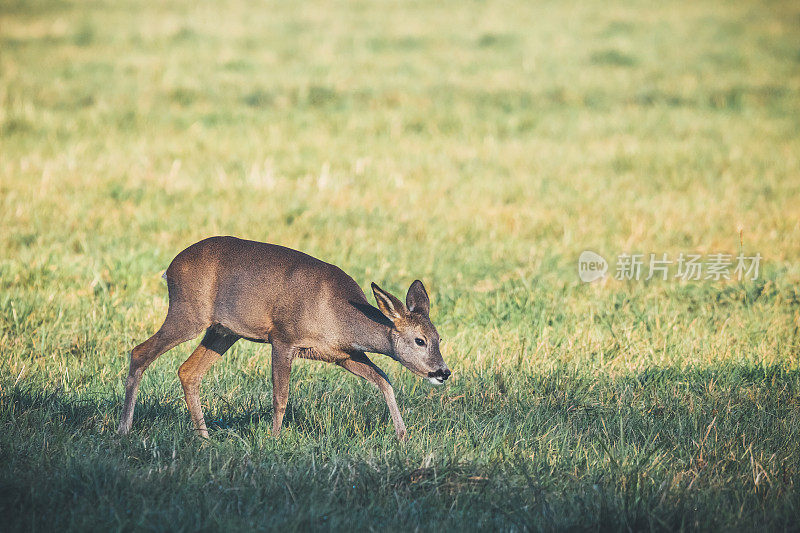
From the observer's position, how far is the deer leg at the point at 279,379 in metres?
5.18

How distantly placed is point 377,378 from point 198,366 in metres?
1.09

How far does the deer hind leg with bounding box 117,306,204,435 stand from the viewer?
523 cm

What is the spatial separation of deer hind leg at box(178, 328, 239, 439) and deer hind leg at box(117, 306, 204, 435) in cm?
22

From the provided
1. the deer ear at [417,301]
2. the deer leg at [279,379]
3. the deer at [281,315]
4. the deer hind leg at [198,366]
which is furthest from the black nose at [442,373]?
the deer hind leg at [198,366]

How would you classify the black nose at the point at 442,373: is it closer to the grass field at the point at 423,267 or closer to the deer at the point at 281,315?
the deer at the point at 281,315

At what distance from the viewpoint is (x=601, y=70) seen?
70.4 ft

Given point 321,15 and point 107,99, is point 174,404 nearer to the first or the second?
point 107,99

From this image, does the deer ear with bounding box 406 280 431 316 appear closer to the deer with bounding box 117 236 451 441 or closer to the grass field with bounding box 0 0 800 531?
the deer with bounding box 117 236 451 441

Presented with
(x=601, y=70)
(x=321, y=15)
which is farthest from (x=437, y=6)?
(x=601, y=70)

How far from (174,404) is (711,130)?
42.2 feet

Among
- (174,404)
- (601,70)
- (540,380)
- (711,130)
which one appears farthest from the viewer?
(601,70)

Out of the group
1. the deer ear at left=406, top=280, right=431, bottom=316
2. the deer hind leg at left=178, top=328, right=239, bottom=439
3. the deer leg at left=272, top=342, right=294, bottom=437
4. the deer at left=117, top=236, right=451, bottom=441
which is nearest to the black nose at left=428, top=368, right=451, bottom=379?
the deer at left=117, top=236, right=451, bottom=441

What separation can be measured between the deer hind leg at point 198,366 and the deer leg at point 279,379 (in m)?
0.41

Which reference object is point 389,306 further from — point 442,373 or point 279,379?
point 279,379
